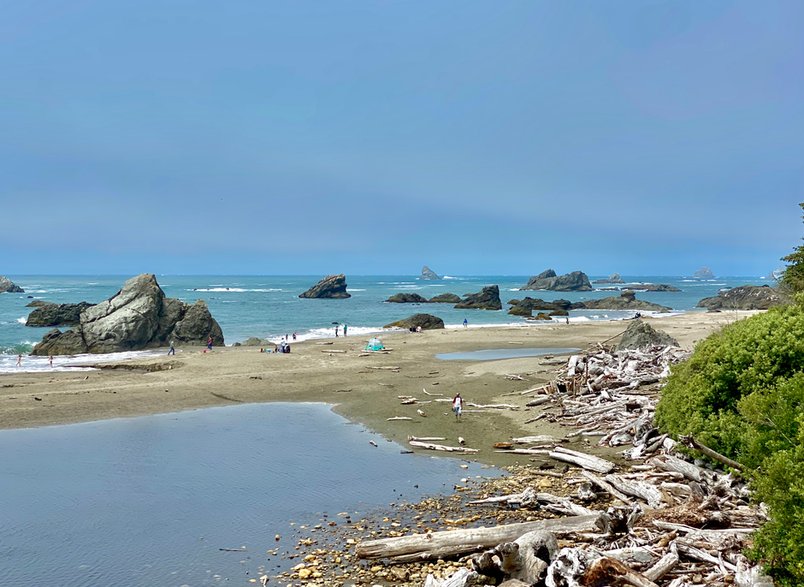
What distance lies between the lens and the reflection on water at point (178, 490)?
1063cm

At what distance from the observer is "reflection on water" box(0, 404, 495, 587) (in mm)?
10633

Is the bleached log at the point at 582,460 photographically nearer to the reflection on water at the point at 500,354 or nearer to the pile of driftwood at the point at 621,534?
the pile of driftwood at the point at 621,534

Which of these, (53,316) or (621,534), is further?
(53,316)

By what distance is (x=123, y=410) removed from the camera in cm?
2456

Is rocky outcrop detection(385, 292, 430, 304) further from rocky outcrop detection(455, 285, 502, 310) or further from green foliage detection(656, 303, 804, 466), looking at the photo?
green foliage detection(656, 303, 804, 466)

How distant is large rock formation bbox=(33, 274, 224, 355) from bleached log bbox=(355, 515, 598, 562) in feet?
156

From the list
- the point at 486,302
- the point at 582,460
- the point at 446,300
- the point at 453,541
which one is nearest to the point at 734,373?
the point at 582,460

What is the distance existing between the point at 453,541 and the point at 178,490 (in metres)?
8.62

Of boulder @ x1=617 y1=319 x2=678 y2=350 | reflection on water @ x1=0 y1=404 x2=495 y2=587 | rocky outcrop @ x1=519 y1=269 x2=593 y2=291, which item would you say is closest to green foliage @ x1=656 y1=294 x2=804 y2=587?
reflection on water @ x1=0 y1=404 x2=495 y2=587

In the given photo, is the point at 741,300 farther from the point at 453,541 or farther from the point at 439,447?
the point at 453,541

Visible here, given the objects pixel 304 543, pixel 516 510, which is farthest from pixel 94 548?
pixel 516 510

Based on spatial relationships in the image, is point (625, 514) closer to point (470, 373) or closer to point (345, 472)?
point (345, 472)

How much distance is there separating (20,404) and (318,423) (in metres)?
15.0

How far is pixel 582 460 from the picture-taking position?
1501 centimetres
